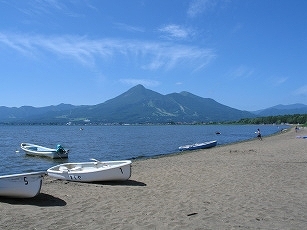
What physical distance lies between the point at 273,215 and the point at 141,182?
23.9 feet

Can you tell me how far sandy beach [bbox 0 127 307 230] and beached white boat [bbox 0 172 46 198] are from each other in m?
0.24

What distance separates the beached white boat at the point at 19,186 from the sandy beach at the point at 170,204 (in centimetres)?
24

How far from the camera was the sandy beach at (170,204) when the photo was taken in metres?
8.26

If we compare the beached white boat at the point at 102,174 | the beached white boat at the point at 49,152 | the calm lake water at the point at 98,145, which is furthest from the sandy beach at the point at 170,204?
the beached white boat at the point at 49,152

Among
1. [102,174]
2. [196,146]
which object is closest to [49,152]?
[196,146]

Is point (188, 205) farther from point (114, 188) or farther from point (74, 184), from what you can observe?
point (74, 184)

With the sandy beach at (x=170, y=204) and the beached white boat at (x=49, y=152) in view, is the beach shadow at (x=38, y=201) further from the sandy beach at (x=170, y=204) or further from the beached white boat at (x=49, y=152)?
the beached white boat at (x=49, y=152)

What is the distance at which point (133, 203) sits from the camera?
1065cm

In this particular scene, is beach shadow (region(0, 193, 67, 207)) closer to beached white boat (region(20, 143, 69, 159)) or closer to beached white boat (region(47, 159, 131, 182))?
beached white boat (region(47, 159, 131, 182))

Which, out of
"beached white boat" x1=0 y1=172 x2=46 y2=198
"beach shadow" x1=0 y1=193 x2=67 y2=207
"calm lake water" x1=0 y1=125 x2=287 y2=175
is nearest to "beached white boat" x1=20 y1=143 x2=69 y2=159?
"calm lake water" x1=0 y1=125 x2=287 y2=175

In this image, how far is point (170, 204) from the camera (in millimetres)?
10266

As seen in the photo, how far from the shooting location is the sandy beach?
826 centimetres

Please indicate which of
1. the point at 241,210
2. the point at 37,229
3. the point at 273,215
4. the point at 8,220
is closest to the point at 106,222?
the point at 37,229

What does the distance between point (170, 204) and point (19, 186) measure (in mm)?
4961
